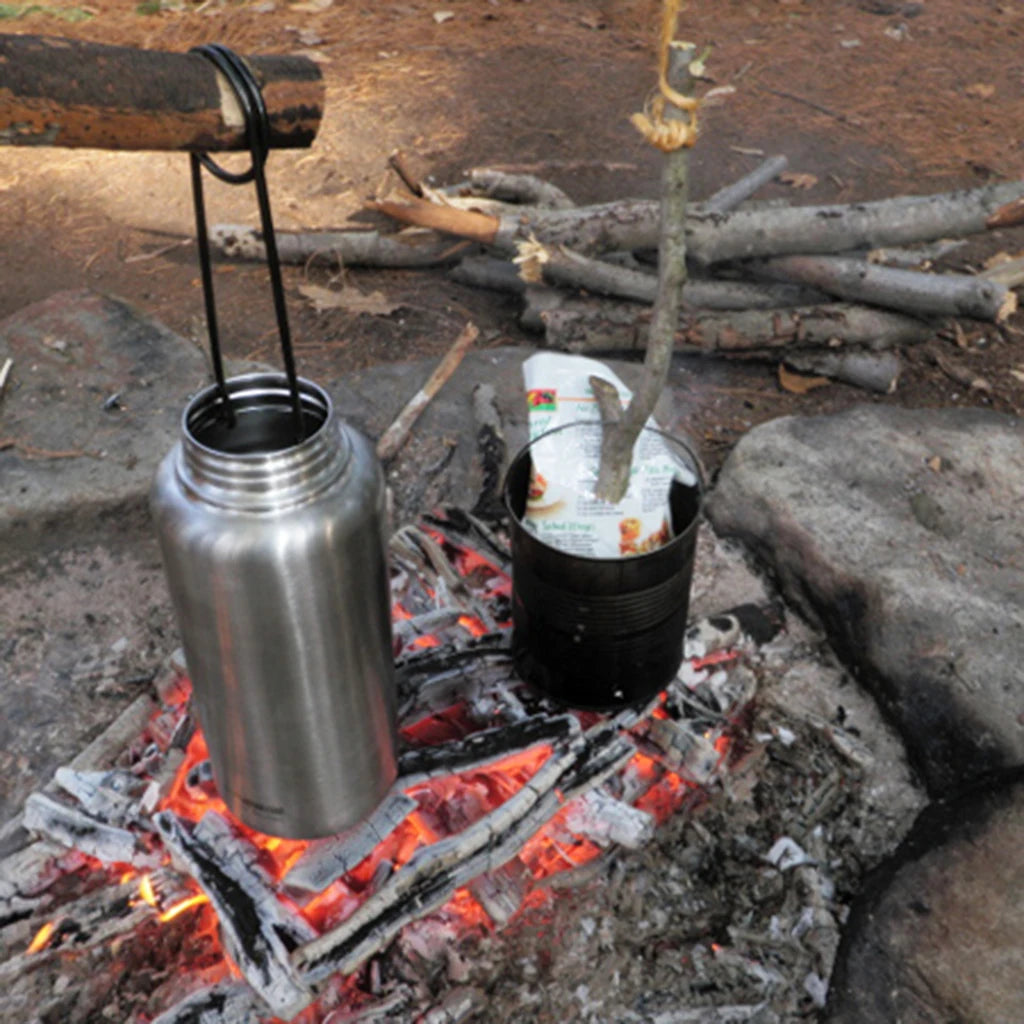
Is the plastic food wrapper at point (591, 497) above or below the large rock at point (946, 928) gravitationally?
above

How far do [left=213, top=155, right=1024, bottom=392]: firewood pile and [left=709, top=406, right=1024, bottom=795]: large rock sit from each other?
35.2 inches

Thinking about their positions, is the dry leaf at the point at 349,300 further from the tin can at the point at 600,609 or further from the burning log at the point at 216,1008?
the burning log at the point at 216,1008

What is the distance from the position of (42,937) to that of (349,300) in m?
3.28

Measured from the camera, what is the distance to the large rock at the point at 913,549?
8.91ft

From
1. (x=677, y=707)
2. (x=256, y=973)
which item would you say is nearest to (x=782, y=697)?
(x=677, y=707)

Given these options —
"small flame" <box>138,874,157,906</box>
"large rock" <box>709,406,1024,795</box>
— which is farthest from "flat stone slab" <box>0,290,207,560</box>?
"large rock" <box>709,406,1024,795</box>

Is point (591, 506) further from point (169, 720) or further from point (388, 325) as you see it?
point (388, 325)

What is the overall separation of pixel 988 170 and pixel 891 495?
4.20 meters

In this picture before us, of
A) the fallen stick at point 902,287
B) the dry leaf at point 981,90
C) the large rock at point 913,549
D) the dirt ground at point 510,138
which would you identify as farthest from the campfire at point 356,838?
the dry leaf at point 981,90

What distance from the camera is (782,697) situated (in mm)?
2928

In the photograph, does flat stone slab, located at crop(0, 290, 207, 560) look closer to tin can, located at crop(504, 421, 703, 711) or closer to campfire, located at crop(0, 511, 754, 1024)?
campfire, located at crop(0, 511, 754, 1024)

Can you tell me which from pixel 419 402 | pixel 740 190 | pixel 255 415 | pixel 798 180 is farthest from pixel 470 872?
pixel 798 180

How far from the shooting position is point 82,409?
12.0 ft

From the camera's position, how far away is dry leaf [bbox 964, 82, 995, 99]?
7.46m
